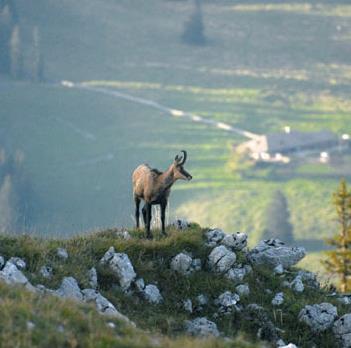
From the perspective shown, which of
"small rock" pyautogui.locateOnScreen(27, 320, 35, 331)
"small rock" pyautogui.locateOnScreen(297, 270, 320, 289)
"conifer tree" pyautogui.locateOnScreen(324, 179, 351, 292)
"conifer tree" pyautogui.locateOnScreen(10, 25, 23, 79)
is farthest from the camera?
"conifer tree" pyautogui.locateOnScreen(10, 25, 23, 79)

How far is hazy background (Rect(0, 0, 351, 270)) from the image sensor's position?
387ft

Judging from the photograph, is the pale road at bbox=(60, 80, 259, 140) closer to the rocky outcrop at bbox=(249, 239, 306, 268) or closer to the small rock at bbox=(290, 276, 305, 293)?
the rocky outcrop at bbox=(249, 239, 306, 268)

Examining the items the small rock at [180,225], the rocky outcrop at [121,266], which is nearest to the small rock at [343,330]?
the rocky outcrop at [121,266]

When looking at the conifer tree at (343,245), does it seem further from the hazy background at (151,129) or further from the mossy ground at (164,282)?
the hazy background at (151,129)

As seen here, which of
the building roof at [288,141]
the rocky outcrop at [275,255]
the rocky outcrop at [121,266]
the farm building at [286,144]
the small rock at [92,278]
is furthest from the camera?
Result: the building roof at [288,141]

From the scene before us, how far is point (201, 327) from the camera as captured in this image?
20734mm

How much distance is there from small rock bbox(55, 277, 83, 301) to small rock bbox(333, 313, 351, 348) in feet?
17.2

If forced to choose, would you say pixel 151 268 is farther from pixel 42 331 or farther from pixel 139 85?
pixel 139 85

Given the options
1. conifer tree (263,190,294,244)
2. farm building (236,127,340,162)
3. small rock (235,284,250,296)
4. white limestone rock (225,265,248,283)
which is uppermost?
white limestone rock (225,265,248,283)

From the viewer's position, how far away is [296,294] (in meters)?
23.4

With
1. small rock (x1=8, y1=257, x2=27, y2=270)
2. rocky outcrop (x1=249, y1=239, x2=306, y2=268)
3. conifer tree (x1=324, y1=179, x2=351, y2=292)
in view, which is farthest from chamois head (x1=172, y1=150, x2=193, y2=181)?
conifer tree (x1=324, y1=179, x2=351, y2=292)

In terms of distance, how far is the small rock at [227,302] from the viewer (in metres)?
21.9

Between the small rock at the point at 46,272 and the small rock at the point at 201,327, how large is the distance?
2.73m

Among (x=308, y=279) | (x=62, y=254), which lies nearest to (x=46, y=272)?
(x=62, y=254)
